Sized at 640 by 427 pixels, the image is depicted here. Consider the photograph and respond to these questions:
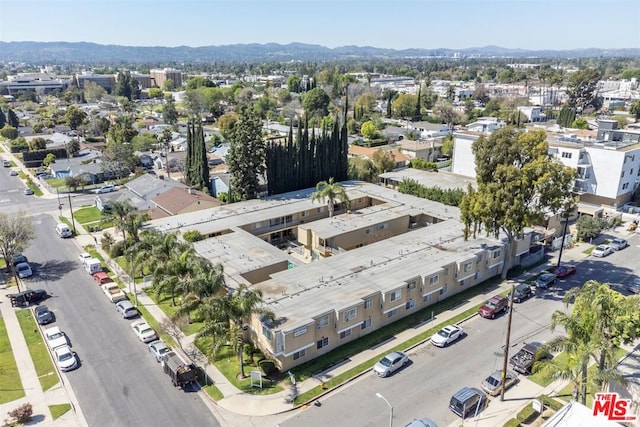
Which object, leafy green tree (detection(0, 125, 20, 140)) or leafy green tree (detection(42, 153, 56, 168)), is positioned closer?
leafy green tree (detection(42, 153, 56, 168))

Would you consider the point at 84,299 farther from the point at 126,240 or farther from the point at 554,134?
the point at 554,134

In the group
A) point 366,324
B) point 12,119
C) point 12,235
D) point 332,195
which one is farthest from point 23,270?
point 12,119

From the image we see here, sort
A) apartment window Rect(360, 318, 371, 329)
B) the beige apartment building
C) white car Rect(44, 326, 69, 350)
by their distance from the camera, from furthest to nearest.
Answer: apartment window Rect(360, 318, 371, 329)
white car Rect(44, 326, 69, 350)
the beige apartment building

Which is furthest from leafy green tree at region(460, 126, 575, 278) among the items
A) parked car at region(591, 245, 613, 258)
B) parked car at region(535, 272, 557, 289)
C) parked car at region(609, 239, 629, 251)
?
parked car at region(609, 239, 629, 251)

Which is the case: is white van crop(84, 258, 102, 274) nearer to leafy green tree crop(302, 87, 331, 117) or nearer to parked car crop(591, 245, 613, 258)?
parked car crop(591, 245, 613, 258)

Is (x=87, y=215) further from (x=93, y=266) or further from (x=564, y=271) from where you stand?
(x=564, y=271)

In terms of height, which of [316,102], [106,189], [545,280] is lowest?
[545,280]
